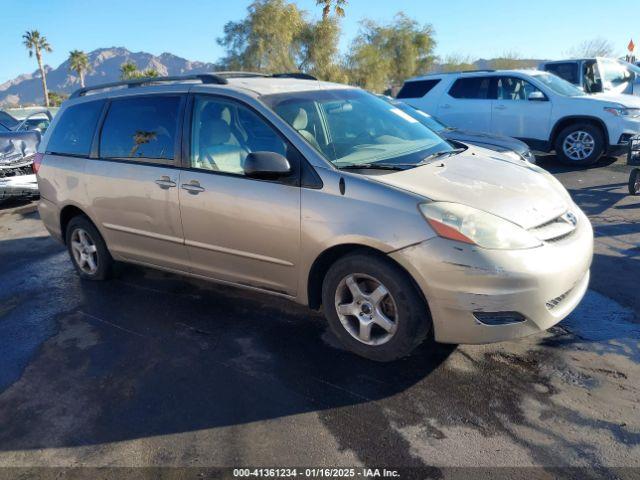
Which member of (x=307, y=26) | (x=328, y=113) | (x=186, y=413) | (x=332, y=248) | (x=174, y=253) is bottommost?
(x=186, y=413)

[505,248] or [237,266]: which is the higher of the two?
[505,248]

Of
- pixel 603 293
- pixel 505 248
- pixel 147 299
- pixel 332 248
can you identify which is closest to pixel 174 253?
pixel 147 299

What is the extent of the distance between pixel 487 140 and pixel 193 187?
561 centimetres

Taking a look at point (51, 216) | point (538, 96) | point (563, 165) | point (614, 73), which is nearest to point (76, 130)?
point (51, 216)

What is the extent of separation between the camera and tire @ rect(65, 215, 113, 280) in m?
4.98

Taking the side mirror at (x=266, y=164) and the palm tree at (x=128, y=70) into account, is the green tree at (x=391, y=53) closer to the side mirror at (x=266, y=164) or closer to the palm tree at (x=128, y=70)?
the palm tree at (x=128, y=70)

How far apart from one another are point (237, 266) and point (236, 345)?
573 millimetres

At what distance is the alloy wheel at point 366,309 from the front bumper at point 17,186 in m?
7.54

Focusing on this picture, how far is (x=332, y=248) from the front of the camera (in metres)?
3.35

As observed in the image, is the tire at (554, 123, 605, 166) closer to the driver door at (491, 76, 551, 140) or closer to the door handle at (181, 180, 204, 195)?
the driver door at (491, 76, 551, 140)

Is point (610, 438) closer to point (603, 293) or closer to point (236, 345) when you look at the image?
point (603, 293)

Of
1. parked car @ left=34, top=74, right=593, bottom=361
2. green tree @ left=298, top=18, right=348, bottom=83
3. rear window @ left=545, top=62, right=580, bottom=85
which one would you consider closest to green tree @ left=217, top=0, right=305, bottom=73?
green tree @ left=298, top=18, right=348, bottom=83

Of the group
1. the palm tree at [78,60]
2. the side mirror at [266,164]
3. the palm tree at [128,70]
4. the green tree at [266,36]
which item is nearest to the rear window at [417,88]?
the side mirror at [266,164]

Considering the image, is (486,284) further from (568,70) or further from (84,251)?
(568,70)
